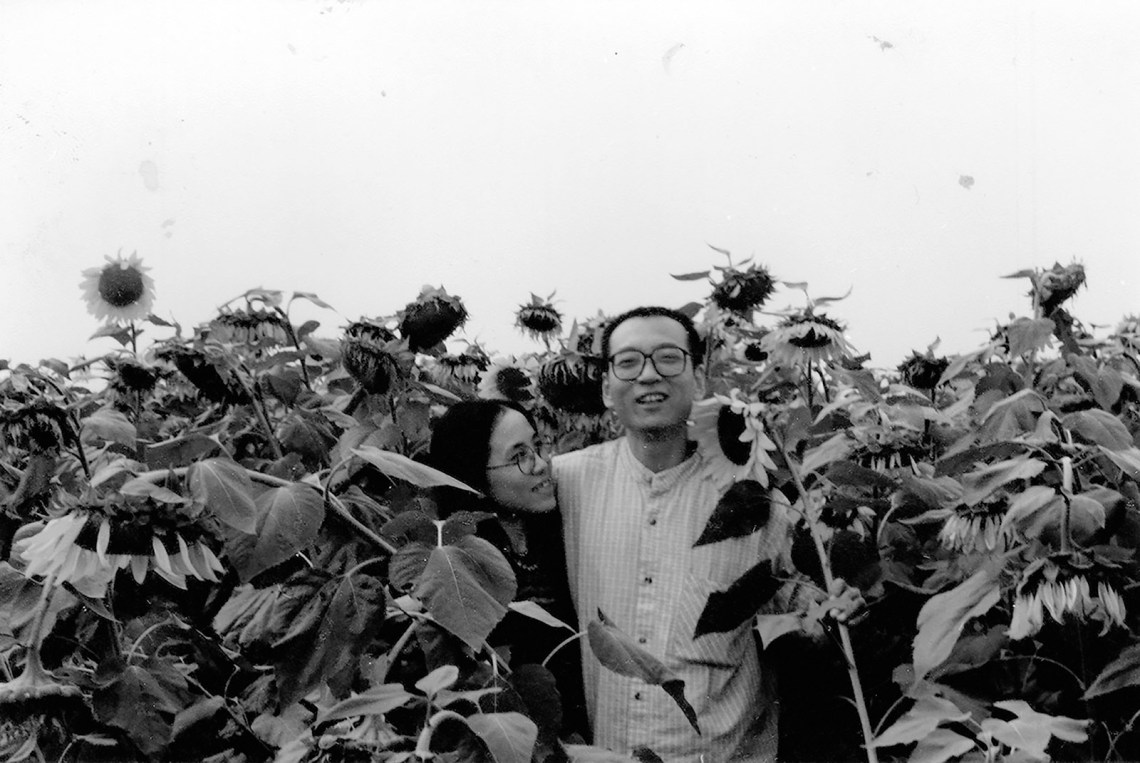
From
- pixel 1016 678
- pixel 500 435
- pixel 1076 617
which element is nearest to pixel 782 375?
pixel 500 435

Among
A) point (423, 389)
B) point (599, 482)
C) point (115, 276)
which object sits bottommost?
point (599, 482)

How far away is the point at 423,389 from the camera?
1.99 m

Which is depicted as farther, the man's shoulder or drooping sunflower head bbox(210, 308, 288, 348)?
the man's shoulder

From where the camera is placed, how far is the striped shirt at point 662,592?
6.73ft

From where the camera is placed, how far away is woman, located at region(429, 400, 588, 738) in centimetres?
195

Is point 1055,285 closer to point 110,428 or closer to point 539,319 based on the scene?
point 539,319

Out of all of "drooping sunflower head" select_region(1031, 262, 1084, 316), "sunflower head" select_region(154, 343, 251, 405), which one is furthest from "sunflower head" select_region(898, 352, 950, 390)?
"sunflower head" select_region(154, 343, 251, 405)

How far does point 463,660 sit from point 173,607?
77cm

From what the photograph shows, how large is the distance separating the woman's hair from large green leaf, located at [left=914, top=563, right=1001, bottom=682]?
0.99 m

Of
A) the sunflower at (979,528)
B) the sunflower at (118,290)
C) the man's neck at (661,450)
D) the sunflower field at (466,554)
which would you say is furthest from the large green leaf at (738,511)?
the sunflower at (118,290)

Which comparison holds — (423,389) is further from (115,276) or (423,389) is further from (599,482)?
(115,276)

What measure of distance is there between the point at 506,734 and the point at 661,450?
1.35 meters

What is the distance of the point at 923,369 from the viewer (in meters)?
2.27

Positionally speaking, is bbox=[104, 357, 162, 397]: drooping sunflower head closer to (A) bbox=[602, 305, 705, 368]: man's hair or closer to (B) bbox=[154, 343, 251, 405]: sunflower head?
(B) bbox=[154, 343, 251, 405]: sunflower head
